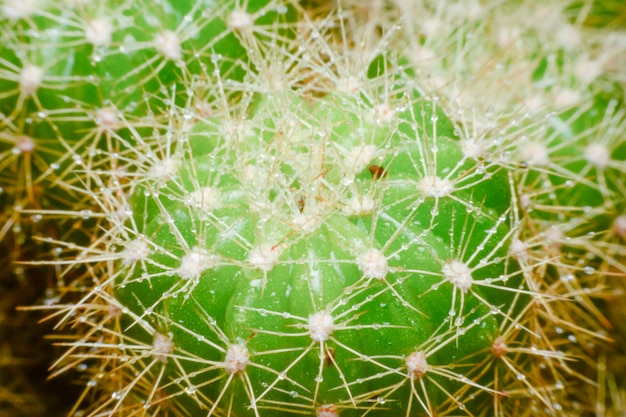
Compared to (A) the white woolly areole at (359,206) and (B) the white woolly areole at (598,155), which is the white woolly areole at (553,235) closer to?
(B) the white woolly areole at (598,155)

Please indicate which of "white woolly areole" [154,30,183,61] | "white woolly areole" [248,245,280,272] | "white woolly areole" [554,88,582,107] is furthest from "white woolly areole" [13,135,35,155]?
"white woolly areole" [554,88,582,107]

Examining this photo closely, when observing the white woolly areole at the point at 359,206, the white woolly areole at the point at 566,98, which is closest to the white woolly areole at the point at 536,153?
the white woolly areole at the point at 566,98

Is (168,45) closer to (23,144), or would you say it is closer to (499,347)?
(23,144)

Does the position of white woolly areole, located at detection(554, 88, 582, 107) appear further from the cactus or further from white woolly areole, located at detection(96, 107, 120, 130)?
white woolly areole, located at detection(96, 107, 120, 130)

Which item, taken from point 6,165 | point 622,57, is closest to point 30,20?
point 6,165

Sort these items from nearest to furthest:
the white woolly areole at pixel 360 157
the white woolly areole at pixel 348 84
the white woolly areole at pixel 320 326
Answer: the white woolly areole at pixel 320 326
the white woolly areole at pixel 360 157
the white woolly areole at pixel 348 84

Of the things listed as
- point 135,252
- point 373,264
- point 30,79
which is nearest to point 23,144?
point 30,79

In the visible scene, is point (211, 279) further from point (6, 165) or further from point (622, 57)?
point (622, 57)
